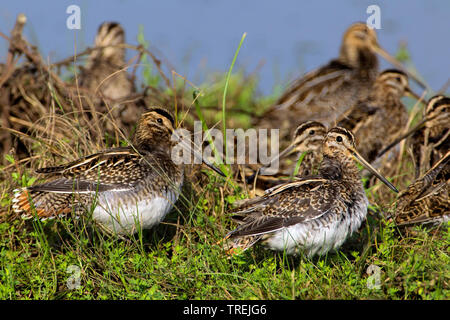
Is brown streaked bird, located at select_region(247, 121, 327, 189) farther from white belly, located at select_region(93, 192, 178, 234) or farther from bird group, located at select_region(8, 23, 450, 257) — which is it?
white belly, located at select_region(93, 192, 178, 234)

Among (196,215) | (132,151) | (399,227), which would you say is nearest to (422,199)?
(399,227)

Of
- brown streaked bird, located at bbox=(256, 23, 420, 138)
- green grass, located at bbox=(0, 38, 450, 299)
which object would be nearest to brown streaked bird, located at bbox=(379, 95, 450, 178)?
brown streaked bird, located at bbox=(256, 23, 420, 138)

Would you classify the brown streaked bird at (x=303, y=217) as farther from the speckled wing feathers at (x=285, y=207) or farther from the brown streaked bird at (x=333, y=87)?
the brown streaked bird at (x=333, y=87)

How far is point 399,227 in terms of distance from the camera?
552 cm

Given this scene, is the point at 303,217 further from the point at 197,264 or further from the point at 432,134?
the point at 432,134

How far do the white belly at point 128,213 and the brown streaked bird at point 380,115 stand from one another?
2.89 m

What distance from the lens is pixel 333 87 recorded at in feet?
26.6

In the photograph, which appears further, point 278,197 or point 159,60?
point 159,60

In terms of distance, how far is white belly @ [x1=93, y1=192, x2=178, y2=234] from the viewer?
16.9 feet

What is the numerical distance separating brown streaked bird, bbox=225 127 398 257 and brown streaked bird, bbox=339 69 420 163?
249 centimetres
